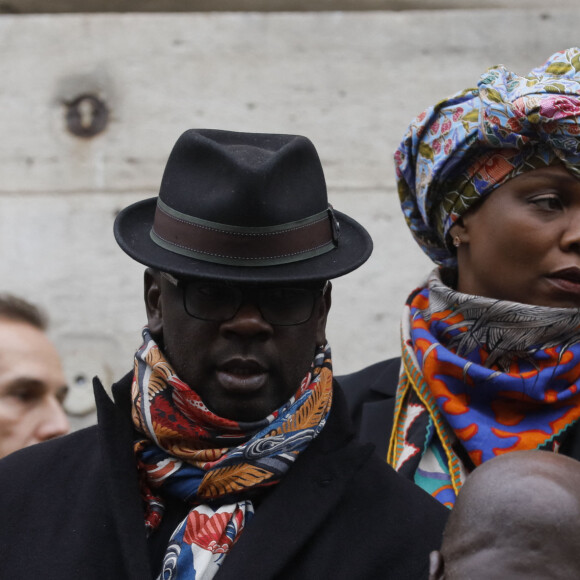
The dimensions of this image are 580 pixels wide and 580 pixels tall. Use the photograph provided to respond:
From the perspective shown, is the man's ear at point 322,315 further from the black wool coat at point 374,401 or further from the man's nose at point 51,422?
the man's nose at point 51,422

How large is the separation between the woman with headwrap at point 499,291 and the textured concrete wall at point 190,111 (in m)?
2.32

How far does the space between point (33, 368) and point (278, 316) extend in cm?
153

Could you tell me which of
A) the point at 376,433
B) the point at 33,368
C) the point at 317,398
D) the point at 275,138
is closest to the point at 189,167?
the point at 275,138

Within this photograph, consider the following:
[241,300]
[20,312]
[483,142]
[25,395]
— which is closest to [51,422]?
[25,395]

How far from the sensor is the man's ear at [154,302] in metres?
2.63

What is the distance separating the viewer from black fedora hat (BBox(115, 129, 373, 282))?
2.47 m

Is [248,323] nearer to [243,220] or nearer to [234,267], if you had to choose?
[234,267]

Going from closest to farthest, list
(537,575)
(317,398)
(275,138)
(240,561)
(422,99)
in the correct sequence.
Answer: (537,575) → (240,561) → (317,398) → (275,138) → (422,99)

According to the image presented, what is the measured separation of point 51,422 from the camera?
12.2ft

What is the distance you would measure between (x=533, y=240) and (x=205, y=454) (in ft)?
3.51

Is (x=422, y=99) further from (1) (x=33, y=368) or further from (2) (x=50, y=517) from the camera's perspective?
(2) (x=50, y=517)

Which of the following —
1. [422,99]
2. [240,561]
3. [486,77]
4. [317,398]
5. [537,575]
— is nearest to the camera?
[537,575]

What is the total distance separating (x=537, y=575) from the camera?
71.4 inches

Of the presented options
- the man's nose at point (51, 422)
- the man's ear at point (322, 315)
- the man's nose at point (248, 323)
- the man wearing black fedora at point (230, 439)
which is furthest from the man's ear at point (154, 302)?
the man's nose at point (51, 422)
